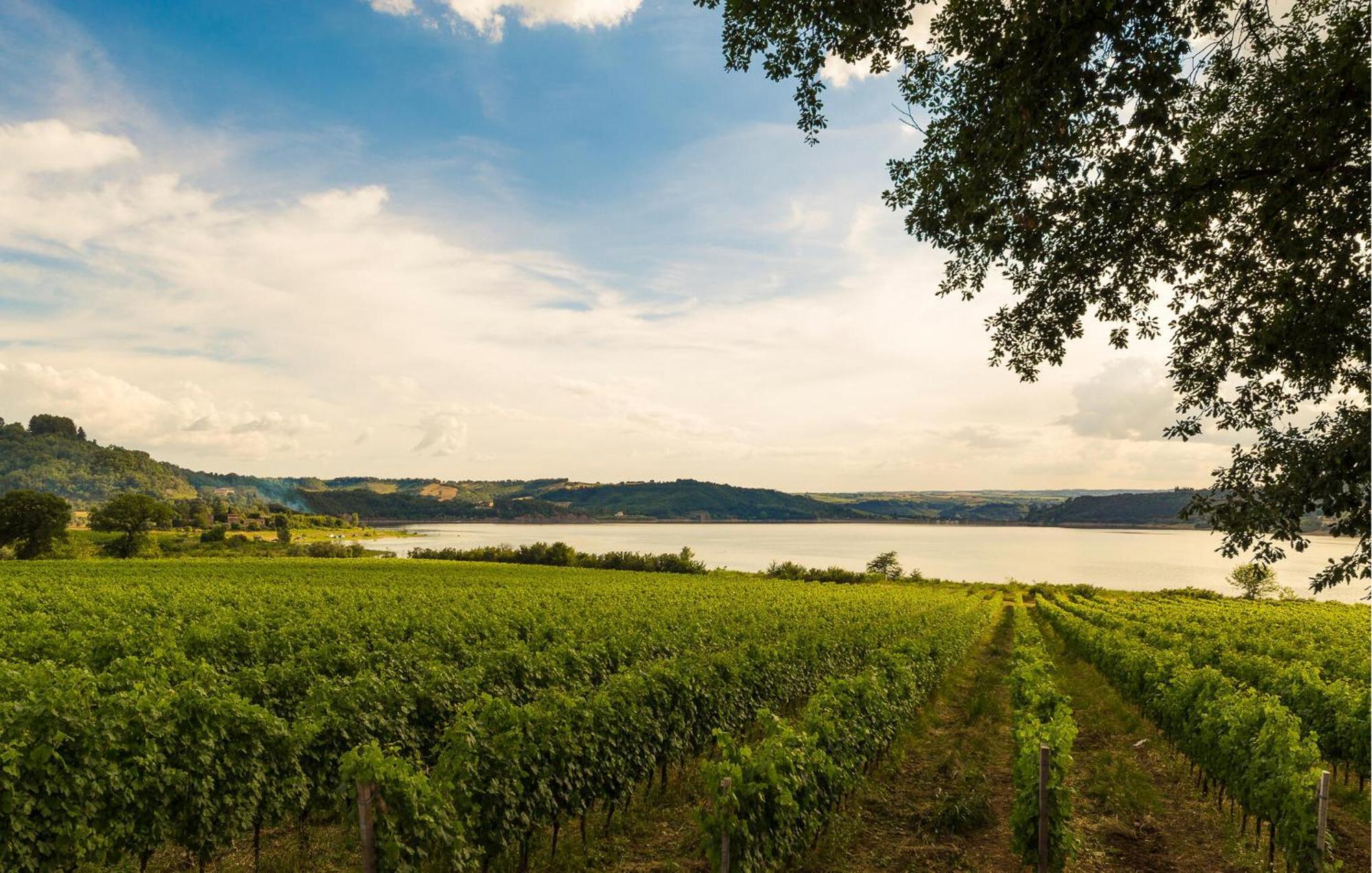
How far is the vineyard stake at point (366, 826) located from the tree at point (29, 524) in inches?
3692

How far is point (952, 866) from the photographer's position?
8.89m

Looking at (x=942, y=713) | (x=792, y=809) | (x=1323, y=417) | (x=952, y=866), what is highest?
(x=1323, y=417)

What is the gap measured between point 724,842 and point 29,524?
97.3 metres

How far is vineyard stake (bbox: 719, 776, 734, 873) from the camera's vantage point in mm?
6887

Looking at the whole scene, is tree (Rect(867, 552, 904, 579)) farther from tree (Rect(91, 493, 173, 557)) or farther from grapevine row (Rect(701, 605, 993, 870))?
tree (Rect(91, 493, 173, 557))

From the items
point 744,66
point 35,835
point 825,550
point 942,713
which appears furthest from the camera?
point 825,550

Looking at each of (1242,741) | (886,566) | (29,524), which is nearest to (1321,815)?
(1242,741)

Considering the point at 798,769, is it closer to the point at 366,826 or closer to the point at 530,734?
the point at 530,734


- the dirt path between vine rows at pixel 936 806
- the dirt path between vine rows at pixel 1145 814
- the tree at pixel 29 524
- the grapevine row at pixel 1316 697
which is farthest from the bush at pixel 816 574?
the tree at pixel 29 524

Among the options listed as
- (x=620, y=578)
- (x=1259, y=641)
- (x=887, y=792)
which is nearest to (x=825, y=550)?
(x=620, y=578)

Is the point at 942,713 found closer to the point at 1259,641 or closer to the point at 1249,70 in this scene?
the point at 1259,641

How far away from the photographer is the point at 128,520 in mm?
78625

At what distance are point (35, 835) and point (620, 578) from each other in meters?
52.0

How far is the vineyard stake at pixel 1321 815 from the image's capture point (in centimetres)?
694
